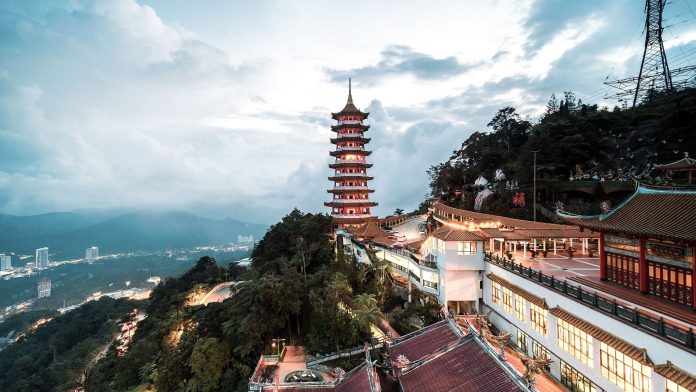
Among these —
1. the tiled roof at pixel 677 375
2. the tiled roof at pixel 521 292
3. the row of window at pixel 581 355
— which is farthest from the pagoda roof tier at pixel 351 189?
the tiled roof at pixel 677 375

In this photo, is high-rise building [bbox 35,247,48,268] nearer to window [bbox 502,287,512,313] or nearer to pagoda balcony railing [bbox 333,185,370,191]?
pagoda balcony railing [bbox 333,185,370,191]

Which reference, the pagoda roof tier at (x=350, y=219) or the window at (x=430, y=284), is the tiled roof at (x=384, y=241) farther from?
the pagoda roof tier at (x=350, y=219)

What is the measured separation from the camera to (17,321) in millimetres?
84250

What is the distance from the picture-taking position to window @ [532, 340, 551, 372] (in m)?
15.4

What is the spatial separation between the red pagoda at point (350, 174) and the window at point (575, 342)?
104ft

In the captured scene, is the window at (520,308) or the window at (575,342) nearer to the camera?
the window at (575,342)

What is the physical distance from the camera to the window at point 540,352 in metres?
15.4

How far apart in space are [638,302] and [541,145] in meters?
30.5

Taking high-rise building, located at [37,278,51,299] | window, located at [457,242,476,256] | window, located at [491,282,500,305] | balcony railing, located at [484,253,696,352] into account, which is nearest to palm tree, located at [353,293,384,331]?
window, located at [457,242,476,256]

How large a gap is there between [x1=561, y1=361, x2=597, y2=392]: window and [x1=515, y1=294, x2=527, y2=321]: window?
3032 mm

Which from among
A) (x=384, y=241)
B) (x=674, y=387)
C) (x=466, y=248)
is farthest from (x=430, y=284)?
(x=674, y=387)

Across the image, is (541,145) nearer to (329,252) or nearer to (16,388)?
(329,252)

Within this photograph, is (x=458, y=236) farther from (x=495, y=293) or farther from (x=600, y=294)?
(x=600, y=294)

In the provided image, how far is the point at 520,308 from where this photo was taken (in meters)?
17.7
